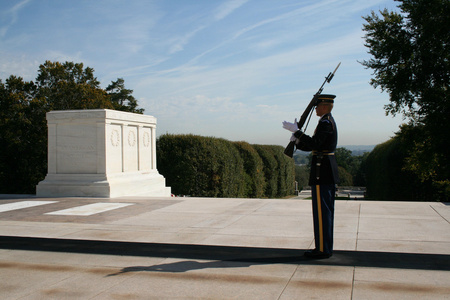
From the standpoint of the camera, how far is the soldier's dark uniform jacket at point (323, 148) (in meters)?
4.35

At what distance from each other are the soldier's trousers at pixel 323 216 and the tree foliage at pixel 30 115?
1781 centimetres

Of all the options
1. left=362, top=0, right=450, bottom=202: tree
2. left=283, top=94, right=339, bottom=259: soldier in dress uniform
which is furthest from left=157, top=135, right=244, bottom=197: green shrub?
left=283, top=94, right=339, bottom=259: soldier in dress uniform

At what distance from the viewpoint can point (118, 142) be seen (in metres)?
10.8

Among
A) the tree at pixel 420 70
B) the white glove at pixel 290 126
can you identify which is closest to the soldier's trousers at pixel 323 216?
the white glove at pixel 290 126

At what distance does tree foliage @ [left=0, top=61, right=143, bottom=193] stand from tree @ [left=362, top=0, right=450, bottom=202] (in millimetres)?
15423

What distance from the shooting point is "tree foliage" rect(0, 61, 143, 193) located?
20.0 meters

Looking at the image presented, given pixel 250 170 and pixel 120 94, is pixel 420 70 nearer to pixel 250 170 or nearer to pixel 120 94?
pixel 250 170

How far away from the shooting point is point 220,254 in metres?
4.55

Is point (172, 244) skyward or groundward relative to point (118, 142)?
groundward

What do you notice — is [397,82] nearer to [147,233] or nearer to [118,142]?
[118,142]

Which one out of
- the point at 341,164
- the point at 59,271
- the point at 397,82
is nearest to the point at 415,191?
the point at 397,82

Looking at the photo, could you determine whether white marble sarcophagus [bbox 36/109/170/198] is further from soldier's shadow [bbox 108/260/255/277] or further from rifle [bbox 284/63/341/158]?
rifle [bbox 284/63/341/158]

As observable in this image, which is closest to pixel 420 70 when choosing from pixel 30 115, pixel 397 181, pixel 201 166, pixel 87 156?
pixel 397 181

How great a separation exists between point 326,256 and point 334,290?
0.94 m
